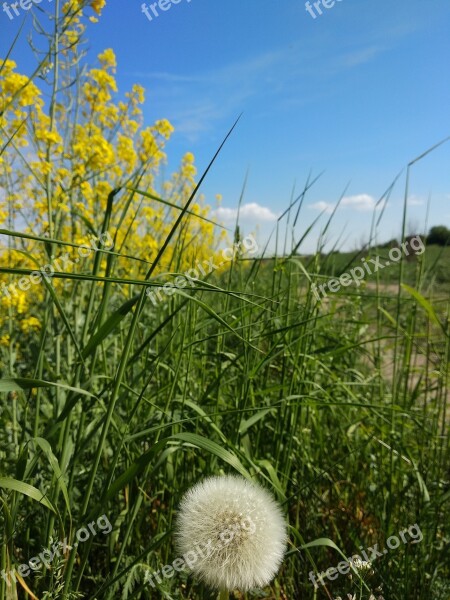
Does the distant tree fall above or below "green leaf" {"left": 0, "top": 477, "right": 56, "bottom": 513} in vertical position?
above

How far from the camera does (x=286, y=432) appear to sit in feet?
5.82

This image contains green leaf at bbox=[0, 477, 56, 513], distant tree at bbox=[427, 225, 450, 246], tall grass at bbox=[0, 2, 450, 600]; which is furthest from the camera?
distant tree at bbox=[427, 225, 450, 246]

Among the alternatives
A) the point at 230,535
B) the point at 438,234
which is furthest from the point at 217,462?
the point at 438,234

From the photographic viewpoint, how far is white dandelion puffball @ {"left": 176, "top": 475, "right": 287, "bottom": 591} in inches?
41.2

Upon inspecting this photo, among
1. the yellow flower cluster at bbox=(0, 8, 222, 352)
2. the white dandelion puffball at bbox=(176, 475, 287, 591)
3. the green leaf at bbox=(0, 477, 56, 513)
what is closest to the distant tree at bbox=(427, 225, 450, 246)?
the yellow flower cluster at bbox=(0, 8, 222, 352)

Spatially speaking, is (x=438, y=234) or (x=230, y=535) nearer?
(x=230, y=535)

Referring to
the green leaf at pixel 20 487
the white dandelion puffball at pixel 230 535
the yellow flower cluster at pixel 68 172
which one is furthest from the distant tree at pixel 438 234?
the green leaf at pixel 20 487

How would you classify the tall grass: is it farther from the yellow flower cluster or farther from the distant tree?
the distant tree

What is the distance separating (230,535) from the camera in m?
1.09

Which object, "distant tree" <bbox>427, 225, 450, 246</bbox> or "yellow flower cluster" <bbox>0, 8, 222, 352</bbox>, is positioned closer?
"yellow flower cluster" <bbox>0, 8, 222, 352</bbox>

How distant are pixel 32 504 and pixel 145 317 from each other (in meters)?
1.47

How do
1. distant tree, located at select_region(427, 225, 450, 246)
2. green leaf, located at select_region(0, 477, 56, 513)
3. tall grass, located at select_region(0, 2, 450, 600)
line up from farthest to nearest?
distant tree, located at select_region(427, 225, 450, 246), tall grass, located at select_region(0, 2, 450, 600), green leaf, located at select_region(0, 477, 56, 513)

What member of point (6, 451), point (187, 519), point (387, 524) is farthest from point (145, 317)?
point (187, 519)

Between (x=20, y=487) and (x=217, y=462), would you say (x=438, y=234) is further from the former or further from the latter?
(x=20, y=487)
